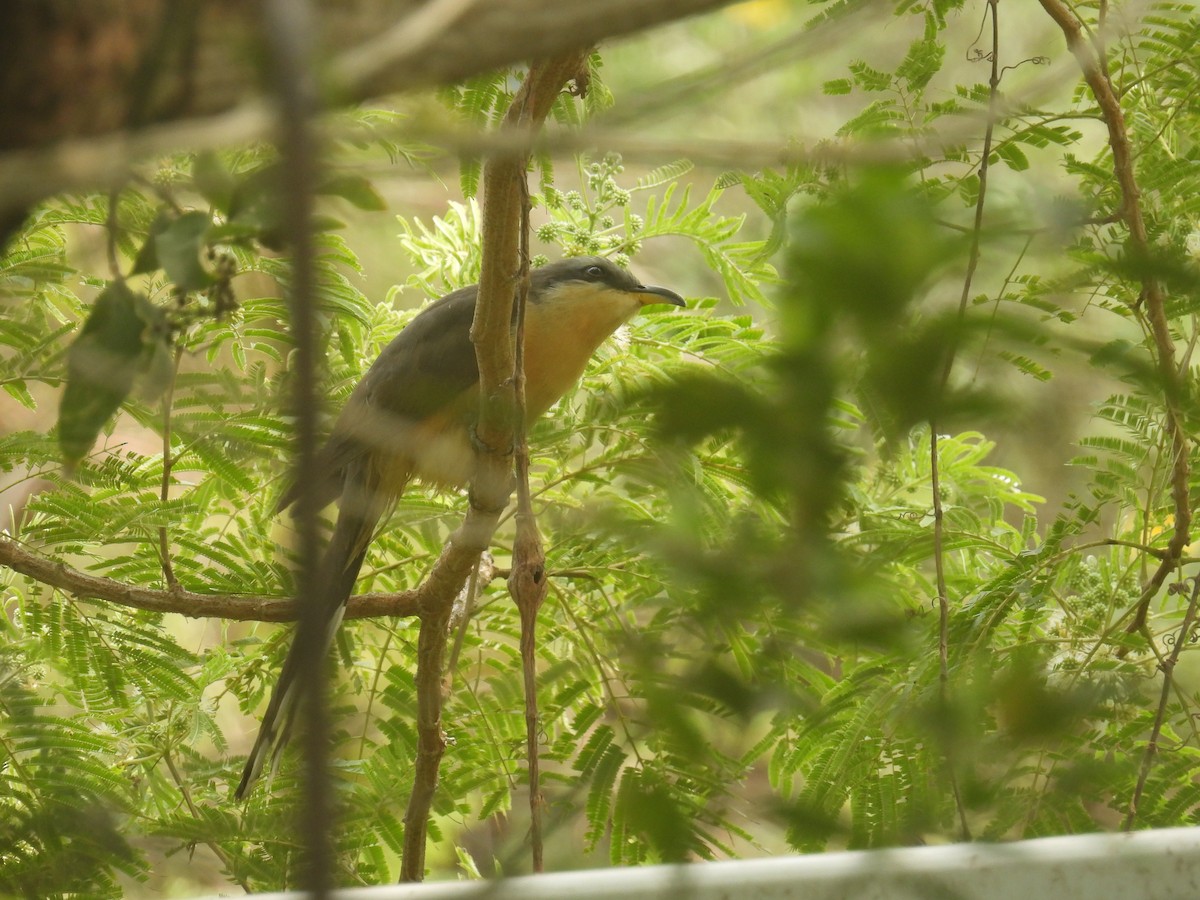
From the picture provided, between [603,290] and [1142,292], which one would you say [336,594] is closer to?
[603,290]

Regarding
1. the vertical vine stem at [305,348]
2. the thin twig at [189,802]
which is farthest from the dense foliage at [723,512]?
the vertical vine stem at [305,348]

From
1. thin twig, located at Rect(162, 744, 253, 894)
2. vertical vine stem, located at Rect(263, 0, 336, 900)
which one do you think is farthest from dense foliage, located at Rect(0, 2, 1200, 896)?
vertical vine stem, located at Rect(263, 0, 336, 900)

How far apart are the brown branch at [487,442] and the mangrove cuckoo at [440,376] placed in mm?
80

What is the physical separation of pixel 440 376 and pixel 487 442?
10.1 inches

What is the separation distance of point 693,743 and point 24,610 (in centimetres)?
232

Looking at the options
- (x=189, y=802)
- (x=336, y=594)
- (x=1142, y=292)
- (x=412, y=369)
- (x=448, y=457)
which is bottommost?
(x=189, y=802)

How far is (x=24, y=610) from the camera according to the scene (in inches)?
100

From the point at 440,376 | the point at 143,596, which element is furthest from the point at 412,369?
the point at 143,596

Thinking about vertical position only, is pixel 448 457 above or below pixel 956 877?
above

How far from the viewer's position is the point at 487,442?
90.4 inches

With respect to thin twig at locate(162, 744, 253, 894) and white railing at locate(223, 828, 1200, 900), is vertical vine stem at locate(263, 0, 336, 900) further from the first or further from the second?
thin twig at locate(162, 744, 253, 894)

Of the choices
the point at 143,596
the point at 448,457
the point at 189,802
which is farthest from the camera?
the point at 189,802

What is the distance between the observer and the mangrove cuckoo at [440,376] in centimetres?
247

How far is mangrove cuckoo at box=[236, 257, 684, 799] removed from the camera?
2.47 metres
